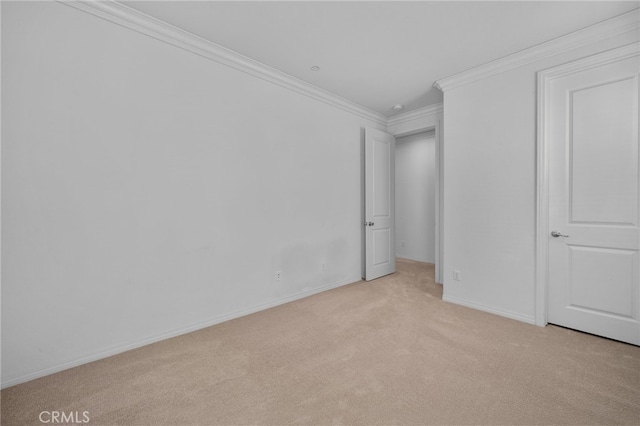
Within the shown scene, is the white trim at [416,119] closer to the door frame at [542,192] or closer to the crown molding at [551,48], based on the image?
the crown molding at [551,48]

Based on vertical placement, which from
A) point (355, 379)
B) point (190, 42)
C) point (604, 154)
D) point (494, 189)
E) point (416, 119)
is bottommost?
point (355, 379)

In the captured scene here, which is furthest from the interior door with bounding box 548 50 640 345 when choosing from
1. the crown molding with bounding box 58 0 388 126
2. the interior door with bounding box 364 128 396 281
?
the crown molding with bounding box 58 0 388 126

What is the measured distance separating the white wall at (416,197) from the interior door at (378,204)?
1373 mm

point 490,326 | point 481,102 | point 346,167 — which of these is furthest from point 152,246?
point 481,102

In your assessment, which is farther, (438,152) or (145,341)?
(438,152)

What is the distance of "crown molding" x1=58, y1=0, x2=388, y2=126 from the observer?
6.72ft

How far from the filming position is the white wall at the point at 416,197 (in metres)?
5.52

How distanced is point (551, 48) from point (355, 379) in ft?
11.1

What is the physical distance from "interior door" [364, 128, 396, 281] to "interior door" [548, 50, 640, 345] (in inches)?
82.7

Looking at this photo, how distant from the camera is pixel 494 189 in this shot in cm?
295

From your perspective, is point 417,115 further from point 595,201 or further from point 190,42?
point 190,42

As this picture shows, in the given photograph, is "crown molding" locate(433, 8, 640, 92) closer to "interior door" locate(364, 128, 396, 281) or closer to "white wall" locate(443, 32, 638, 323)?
"white wall" locate(443, 32, 638, 323)

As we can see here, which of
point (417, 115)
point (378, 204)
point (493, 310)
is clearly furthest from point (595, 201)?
point (417, 115)

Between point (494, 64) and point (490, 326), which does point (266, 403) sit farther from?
point (494, 64)
